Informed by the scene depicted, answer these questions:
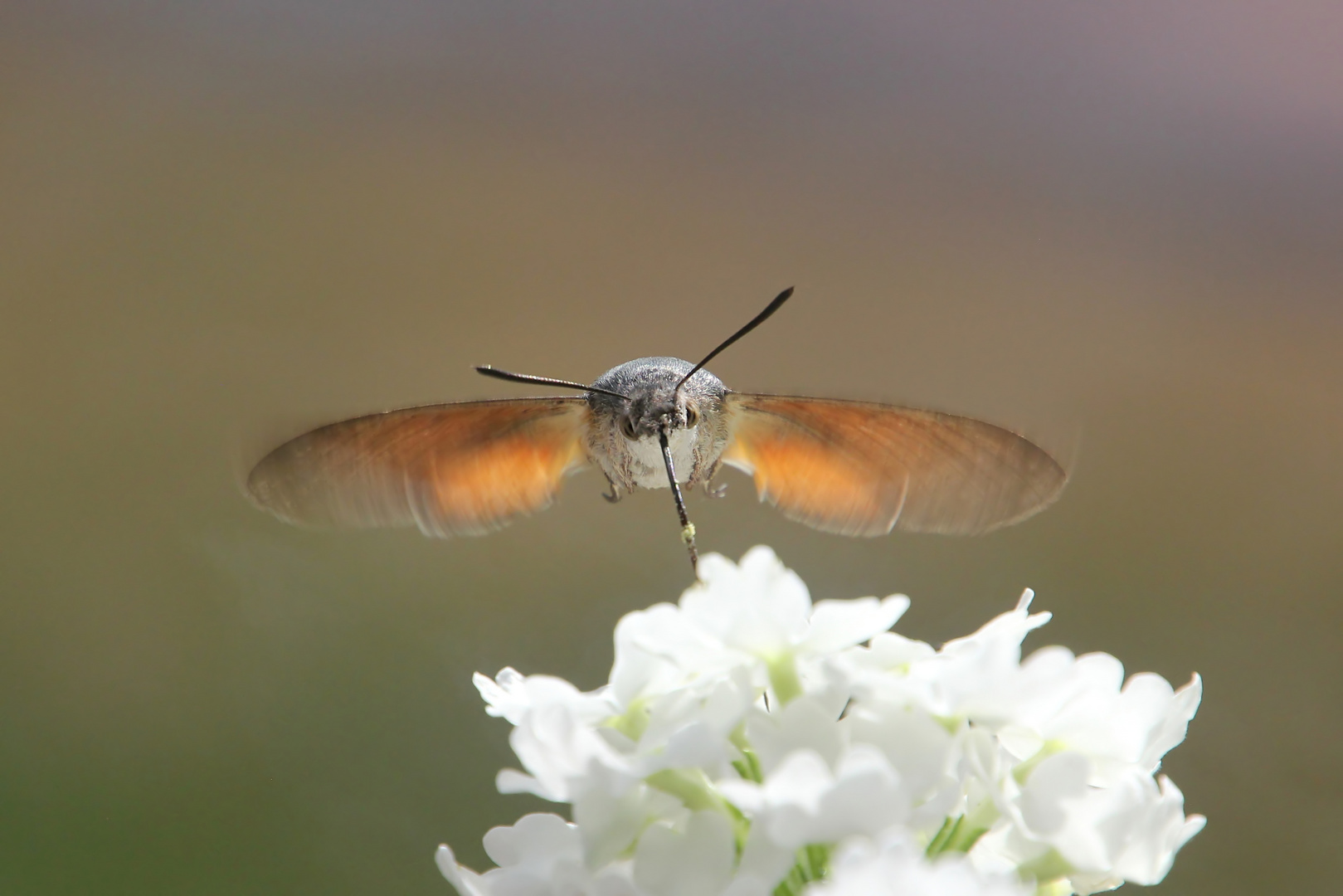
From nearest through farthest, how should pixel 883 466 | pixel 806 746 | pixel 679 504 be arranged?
pixel 806 746 → pixel 679 504 → pixel 883 466

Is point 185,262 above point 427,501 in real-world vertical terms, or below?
above

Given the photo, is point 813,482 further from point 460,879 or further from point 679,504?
point 460,879

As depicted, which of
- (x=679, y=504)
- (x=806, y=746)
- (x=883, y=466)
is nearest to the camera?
(x=806, y=746)

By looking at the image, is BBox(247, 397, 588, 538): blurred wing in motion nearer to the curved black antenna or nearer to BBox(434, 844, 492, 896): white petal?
the curved black antenna

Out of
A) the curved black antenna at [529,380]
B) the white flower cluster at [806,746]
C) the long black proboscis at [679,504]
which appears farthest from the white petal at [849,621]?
the curved black antenna at [529,380]

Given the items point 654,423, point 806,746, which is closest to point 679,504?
point 654,423

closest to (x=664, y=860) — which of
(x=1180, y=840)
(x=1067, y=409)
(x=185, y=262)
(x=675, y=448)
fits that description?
(x=1180, y=840)

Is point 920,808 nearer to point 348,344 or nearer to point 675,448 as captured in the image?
point 675,448
